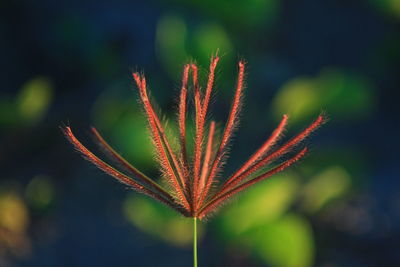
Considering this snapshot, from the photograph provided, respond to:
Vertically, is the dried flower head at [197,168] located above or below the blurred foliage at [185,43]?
below

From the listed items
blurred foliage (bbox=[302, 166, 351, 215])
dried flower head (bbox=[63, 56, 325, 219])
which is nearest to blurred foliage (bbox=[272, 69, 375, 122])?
blurred foliage (bbox=[302, 166, 351, 215])

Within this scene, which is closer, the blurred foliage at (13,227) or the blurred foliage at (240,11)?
the blurred foliage at (13,227)

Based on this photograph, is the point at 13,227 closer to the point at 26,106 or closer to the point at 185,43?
the point at 26,106

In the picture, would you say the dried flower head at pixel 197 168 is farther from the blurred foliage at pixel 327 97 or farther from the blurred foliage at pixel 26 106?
the blurred foliage at pixel 26 106

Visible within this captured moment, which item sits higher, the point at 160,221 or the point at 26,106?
the point at 26,106

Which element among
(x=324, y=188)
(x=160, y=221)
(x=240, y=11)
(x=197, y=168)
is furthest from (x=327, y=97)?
(x=197, y=168)

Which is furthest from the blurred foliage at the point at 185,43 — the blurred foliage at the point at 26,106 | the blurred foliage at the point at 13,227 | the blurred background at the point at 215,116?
the blurred foliage at the point at 13,227
